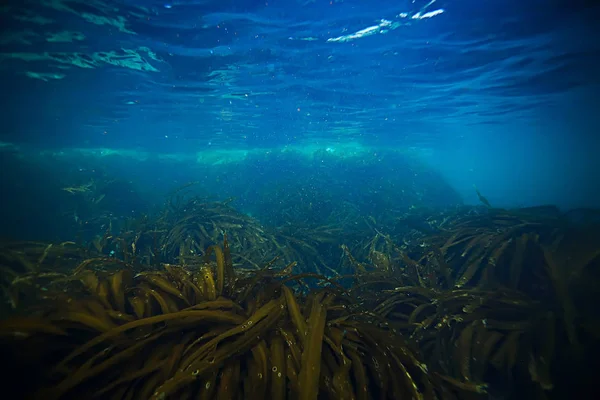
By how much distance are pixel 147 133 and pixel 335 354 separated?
96.8ft

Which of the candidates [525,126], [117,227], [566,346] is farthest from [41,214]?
[525,126]

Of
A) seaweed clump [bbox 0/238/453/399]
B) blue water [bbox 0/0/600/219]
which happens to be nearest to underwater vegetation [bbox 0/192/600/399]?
seaweed clump [bbox 0/238/453/399]

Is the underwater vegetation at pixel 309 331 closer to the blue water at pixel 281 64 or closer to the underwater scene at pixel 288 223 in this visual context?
the underwater scene at pixel 288 223

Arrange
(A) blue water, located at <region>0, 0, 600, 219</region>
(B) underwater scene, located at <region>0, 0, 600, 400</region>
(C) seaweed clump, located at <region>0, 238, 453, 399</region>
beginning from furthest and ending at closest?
(A) blue water, located at <region>0, 0, 600, 219</region> < (B) underwater scene, located at <region>0, 0, 600, 400</region> < (C) seaweed clump, located at <region>0, 238, 453, 399</region>

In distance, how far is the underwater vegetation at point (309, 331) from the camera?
1.88 m

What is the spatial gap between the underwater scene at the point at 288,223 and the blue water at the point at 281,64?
0.12 m

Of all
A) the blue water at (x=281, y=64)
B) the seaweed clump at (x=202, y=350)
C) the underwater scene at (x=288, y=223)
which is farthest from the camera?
the blue water at (x=281, y=64)

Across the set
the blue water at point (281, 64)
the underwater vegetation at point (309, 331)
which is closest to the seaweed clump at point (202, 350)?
the underwater vegetation at point (309, 331)

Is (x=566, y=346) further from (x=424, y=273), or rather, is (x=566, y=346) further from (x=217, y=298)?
(x=217, y=298)

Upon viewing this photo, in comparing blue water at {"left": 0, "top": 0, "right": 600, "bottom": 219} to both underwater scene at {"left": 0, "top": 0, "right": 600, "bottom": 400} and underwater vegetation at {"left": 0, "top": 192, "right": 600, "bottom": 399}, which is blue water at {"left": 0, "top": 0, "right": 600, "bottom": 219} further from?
underwater vegetation at {"left": 0, "top": 192, "right": 600, "bottom": 399}

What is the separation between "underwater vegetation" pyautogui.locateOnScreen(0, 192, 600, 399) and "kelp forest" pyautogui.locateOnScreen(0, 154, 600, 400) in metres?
0.01

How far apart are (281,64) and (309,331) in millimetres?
11897

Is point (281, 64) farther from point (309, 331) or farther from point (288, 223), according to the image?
point (309, 331)

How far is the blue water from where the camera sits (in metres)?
7.87
